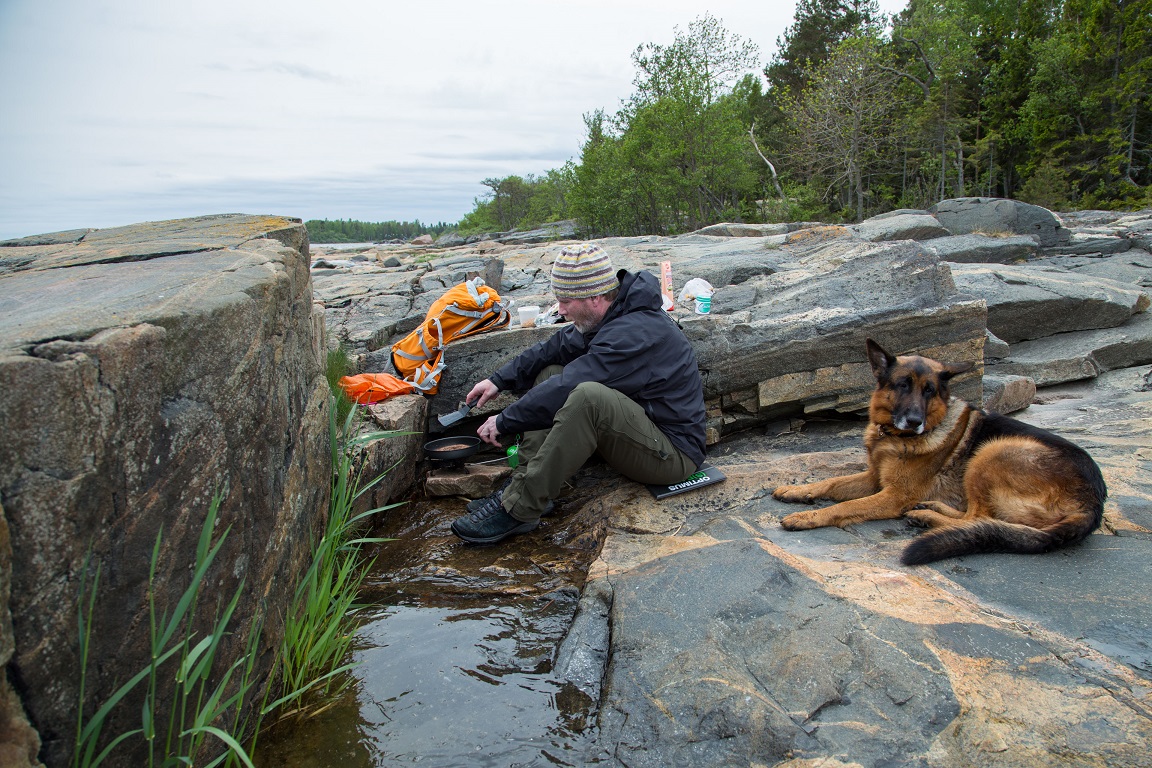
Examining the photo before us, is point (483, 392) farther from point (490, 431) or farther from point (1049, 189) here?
point (1049, 189)

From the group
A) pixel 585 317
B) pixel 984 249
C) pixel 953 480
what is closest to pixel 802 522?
pixel 953 480

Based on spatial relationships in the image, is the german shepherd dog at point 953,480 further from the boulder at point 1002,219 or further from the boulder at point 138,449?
the boulder at point 1002,219

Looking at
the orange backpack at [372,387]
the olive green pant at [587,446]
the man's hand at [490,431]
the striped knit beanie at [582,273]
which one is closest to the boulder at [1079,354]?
the olive green pant at [587,446]

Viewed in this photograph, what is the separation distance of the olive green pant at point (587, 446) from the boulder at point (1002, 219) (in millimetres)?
13743

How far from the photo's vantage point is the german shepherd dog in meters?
3.30

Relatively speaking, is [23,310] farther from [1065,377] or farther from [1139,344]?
[1139,344]

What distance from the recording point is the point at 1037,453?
→ 358 cm

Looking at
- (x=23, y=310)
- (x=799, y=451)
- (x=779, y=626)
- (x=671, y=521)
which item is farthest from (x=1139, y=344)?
(x=23, y=310)

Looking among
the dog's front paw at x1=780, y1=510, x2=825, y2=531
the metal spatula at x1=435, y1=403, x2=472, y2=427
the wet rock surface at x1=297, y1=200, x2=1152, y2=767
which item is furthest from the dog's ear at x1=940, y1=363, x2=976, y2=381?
the metal spatula at x1=435, y1=403, x2=472, y2=427

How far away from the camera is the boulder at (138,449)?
5.03ft

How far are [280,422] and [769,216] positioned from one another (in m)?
30.1

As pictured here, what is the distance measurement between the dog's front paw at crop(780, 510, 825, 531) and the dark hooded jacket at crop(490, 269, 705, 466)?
743mm

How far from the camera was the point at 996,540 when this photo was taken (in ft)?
10.8

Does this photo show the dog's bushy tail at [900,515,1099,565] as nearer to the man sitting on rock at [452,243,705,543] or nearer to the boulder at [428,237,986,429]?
the man sitting on rock at [452,243,705,543]
